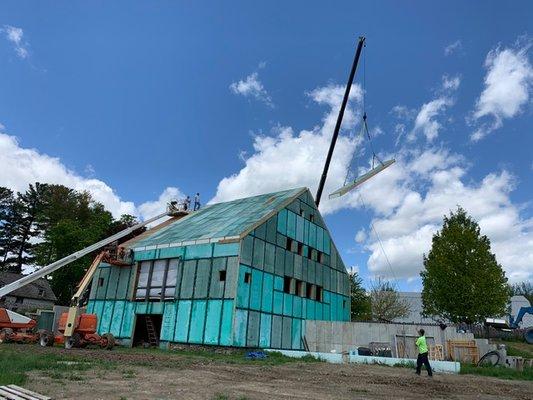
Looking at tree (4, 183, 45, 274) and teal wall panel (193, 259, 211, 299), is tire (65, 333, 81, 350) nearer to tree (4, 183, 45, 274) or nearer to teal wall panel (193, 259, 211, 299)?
teal wall panel (193, 259, 211, 299)

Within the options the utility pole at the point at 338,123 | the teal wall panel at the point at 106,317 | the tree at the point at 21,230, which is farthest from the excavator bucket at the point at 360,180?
the tree at the point at 21,230

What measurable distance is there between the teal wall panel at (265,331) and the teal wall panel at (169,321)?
5.31 m

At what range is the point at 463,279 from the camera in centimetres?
3369

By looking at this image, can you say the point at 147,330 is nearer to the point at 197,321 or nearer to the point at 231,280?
the point at 197,321

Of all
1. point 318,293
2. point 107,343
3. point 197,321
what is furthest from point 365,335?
point 107,343

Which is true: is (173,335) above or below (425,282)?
below

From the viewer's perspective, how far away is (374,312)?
168 ft

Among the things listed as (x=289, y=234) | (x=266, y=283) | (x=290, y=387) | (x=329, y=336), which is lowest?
(x=290, y=387)

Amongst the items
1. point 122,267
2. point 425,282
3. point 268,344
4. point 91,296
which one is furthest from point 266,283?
point 425,282

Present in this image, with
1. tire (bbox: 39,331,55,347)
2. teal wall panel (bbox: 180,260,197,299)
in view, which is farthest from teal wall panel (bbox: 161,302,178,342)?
tire (bbox: 39,331,55,347)

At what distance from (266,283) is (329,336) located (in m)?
6.02

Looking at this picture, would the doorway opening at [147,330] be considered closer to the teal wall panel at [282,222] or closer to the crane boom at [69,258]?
the crane boom at [69,258]

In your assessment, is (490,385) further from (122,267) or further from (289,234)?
(122,267)

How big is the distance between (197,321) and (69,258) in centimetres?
1195
